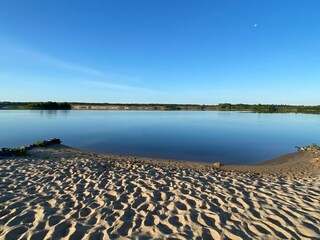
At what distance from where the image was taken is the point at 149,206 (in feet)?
20.0

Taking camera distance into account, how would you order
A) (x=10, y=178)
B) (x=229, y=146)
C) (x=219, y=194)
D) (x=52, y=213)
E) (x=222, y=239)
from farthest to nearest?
(x=229, y=146)
(x=10, y=178)
(x=219, y=194)
(x=52, y=213)
(x=222, y=239)

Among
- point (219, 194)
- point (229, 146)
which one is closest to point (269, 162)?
point (229, 146)

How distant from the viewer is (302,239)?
184 inches

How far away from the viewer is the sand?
15.9ft

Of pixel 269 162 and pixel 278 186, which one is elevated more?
pixel 278 186

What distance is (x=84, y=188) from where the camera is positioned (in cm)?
735

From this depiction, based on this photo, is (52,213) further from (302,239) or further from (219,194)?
(302,239)

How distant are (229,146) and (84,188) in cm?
1619

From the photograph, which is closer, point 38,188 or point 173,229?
point 173,229

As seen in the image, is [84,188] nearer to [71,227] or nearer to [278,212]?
[71,227]

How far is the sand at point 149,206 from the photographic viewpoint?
484 cm

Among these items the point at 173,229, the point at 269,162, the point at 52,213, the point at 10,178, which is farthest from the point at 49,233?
the point at 269,162

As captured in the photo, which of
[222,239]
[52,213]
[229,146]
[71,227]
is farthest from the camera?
[229,146]

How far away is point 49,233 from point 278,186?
23.4 feet
